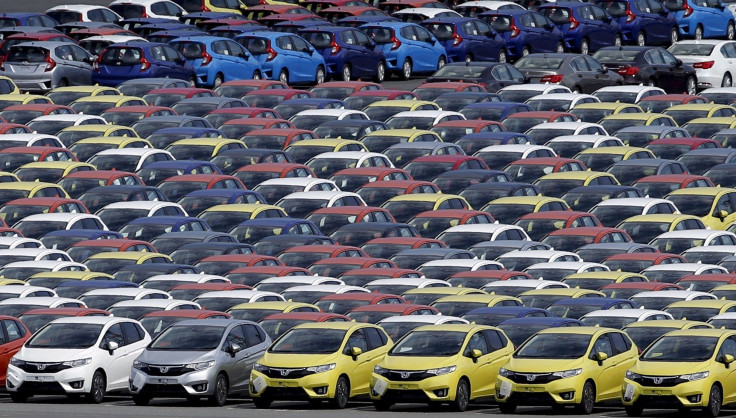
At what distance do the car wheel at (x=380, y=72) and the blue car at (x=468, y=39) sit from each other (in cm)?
242

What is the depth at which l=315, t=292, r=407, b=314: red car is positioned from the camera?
33500 millimetres

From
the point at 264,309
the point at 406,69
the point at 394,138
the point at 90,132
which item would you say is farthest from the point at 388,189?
the point at 406,69

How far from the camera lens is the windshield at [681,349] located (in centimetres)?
2936

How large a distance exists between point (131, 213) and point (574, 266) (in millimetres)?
8977

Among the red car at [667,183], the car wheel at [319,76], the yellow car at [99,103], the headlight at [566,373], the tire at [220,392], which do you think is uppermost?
the headlight at [566,373]

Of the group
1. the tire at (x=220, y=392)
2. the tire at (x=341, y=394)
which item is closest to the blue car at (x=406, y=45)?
the tire at (x=220, y=392)

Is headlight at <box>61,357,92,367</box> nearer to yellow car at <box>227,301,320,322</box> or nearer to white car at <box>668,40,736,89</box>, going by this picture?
yellow car at <box>227,301,320,322</box>

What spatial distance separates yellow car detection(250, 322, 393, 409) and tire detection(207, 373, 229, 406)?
493 millimetres

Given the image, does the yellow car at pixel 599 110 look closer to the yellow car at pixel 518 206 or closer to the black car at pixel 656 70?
the black car at pixel 656 70

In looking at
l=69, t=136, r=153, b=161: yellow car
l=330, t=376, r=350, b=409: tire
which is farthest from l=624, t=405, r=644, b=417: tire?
l=69, t=136, r=153, b=161: yellow car

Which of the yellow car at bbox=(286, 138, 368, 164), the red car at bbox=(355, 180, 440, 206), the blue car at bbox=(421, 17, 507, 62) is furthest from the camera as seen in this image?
the blue car at bbox=(421, 17, 507, 62)

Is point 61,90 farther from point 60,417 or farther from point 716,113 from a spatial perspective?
point 60,417

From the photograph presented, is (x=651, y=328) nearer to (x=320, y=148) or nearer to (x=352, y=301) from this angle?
(x=352, y=301)

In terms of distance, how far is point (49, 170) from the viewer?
144 feet
